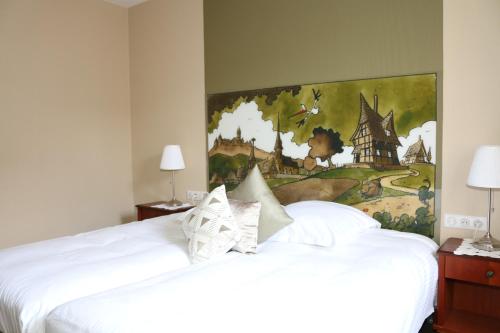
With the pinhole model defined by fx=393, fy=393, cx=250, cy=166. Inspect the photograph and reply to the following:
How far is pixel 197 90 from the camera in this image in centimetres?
397

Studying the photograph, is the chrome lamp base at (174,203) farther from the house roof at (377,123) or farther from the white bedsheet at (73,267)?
the house roof at (377,123)

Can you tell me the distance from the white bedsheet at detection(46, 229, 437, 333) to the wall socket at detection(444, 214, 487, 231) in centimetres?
40

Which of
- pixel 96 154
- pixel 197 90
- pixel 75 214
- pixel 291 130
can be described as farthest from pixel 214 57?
pixel 75 214

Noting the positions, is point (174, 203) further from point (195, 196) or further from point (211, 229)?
point (211, 229)

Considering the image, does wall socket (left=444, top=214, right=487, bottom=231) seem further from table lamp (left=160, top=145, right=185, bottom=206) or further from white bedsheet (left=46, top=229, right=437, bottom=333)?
table lamp (left=160, top=145, right=185, bottom=206)

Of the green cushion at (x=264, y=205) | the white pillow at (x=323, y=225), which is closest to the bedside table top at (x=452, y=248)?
the white pillow at (x=323, y=225)

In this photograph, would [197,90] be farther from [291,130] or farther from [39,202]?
[39,202]

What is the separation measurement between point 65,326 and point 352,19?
2.66 meters

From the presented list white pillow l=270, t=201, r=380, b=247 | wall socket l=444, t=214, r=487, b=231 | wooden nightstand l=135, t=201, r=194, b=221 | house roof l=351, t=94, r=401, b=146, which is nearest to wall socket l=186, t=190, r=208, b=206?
wooden nightstand l=135, t=201, r=194, b=221

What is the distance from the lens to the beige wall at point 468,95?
Result: 2.44 meters

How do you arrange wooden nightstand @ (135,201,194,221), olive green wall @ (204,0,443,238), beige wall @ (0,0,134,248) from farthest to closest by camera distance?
1. wooden nightstand @ (135,201,194,221)
2. beige wall @ (0,0,134,248)
3. olive green wall @ (204,0,443,238)

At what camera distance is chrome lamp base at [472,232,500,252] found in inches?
89.0

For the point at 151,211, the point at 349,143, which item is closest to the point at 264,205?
the point at 349,143

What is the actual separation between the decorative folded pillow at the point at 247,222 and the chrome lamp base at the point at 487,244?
4.29 ft
